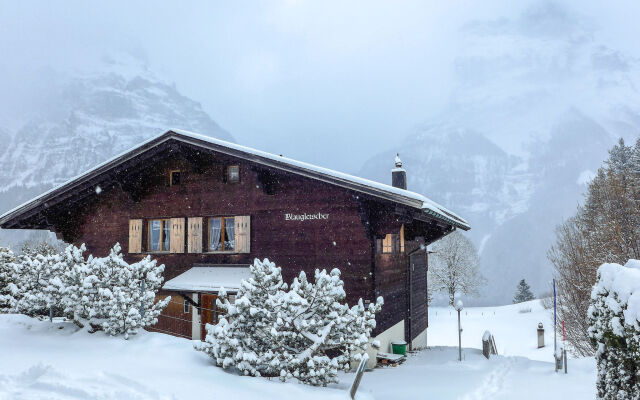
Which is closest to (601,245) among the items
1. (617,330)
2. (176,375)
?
(617,330)

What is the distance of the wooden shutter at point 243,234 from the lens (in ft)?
48.5

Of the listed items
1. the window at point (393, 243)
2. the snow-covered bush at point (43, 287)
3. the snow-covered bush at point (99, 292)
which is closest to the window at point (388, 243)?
the window at point (393, 243)

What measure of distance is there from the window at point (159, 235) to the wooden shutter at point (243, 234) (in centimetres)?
300

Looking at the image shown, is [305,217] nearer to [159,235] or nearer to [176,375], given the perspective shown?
[159,235]

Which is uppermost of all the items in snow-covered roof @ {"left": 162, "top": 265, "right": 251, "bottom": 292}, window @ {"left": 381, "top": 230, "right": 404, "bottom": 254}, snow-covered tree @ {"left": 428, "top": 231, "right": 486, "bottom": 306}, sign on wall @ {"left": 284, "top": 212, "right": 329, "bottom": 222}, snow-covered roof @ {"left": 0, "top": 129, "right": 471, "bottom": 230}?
snow-covered roof @ {"left": 0, "top": 129, "right": 471, "bottom": 230}

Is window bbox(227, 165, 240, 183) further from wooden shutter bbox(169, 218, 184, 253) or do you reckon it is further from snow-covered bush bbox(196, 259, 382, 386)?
snow-covered bush bbox(196, 259, 382, 386)

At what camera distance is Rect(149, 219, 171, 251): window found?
1648 centimetres

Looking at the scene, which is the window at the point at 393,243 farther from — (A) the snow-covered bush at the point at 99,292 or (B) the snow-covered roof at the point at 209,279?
(A) the snow-covered bush at the point at 99,292

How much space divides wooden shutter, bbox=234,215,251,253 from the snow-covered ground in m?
5.20

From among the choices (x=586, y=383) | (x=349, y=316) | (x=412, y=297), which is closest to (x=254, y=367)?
(x=349, y=316)

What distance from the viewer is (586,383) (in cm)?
1180

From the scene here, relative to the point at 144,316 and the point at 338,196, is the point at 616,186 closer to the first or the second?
the point at 338,196

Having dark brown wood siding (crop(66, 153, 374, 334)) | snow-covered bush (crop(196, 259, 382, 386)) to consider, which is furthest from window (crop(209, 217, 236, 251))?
snow-covered bush (crop(196, 259, 382, 386))

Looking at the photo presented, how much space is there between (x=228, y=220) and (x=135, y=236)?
3839mm
